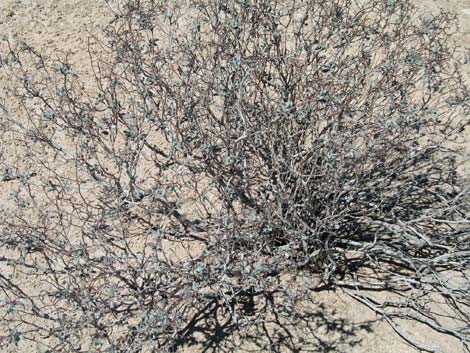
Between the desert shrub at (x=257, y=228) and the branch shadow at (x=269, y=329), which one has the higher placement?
the desert shrub at (x=257, y=228)

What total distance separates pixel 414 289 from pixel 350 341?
1.41 ft

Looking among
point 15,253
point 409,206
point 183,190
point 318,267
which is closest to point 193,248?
point 183,190

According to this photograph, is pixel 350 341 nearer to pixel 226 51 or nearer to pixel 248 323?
pixel 248 323

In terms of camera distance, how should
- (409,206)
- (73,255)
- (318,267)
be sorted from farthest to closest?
(409,206) → (318,267) → (73,255)

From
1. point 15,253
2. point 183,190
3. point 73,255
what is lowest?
point 73,255

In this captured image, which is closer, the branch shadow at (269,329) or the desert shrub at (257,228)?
the desert shrub at (257,228)

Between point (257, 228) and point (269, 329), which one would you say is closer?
point (257, 228)

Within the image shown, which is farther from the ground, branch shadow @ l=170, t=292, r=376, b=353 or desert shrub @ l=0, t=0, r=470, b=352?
desert shrub @ l=0, t=0, r=470, b=352

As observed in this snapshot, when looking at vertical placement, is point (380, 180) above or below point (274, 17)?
below

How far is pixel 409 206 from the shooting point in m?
4.17

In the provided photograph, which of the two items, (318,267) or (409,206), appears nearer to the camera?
(318,267)

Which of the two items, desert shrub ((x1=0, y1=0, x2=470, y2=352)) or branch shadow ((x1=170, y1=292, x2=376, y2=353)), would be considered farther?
branch shadow ((x1=170, y1=292, x2=376, y2=353))

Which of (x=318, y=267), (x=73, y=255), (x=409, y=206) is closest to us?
(x=73, y=255)

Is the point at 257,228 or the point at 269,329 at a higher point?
the point at 257,228
